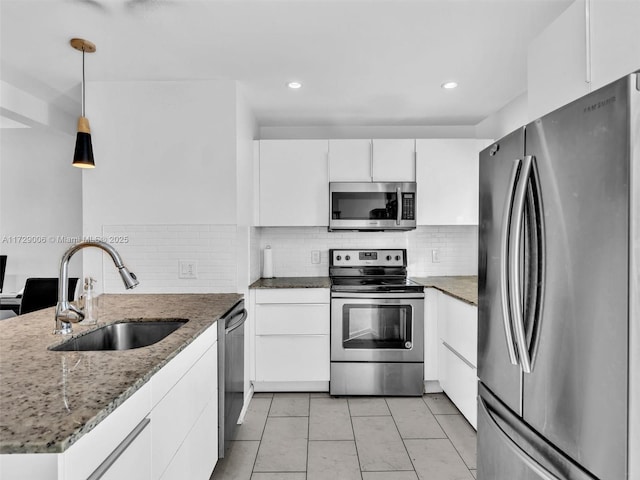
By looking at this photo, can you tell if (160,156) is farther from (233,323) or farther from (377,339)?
(377,339)

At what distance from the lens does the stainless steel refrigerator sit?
0.87 meters

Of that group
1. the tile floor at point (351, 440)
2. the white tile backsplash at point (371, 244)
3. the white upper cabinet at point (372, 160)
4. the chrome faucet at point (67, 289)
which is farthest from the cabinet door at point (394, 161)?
the chrome faucet at point (67, 289)

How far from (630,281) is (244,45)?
2165mm

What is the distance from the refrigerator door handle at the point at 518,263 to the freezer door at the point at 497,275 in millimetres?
48

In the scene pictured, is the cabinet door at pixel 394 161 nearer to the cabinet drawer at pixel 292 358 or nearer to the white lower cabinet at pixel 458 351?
the white lower cabinet at pixel 458 351

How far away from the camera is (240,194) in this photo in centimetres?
287

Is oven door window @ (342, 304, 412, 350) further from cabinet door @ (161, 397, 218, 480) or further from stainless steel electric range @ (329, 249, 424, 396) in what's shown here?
cabinet door @ (161, 397, 218, 480)

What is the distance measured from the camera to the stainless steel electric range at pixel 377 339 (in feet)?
10.4

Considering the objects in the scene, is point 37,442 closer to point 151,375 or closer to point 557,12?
point 151,375

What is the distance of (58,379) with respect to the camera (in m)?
1.09

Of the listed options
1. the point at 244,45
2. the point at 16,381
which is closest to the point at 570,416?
the point at 16,381

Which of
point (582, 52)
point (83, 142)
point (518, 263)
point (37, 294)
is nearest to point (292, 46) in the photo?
point (83, 142)

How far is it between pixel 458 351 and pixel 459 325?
19 cm

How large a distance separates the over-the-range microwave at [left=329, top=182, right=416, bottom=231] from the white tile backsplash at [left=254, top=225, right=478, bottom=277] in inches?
15.0
